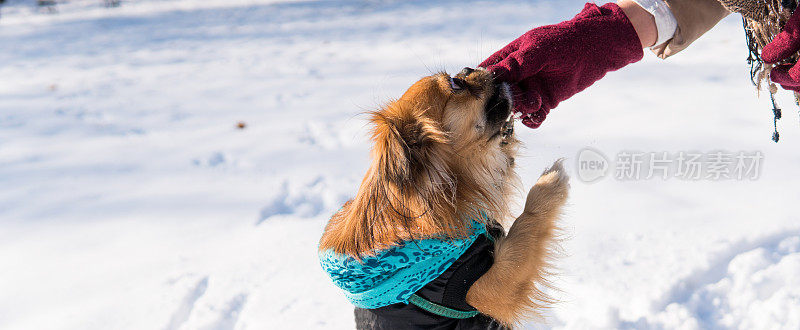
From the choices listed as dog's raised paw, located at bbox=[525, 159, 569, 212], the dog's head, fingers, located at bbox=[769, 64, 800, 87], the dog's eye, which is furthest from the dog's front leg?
fingers, located at bbox=[769, 64, 800, 87]

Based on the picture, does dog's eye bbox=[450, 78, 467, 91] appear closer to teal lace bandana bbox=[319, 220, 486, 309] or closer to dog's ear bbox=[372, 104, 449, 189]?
dog's ear bbox=[372, 104, 449, 189]

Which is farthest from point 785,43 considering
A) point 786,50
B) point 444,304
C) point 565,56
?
point 444,304

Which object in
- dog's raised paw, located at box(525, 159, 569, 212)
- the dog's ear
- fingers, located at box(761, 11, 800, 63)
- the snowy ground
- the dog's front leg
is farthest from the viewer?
the snowy ground

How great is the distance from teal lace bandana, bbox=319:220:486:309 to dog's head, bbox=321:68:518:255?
0.04m

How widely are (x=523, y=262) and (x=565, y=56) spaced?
2.43 ft

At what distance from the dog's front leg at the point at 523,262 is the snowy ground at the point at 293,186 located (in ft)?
1.32

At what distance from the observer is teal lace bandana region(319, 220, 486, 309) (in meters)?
1.58

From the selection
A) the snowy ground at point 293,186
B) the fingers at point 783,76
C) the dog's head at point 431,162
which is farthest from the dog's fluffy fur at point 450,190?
the fingers at point 783,76

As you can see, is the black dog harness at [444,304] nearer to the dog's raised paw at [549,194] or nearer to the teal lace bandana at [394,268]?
the teal lace bandana at [394,268]

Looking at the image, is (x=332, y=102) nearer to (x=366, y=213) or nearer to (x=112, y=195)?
(x=112, y=195)

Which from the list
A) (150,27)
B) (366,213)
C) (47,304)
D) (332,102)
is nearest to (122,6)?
(150,27)

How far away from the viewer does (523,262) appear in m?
1.72

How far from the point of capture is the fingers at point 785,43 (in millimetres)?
1354

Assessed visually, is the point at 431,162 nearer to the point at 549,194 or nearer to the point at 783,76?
the point at 549,194
